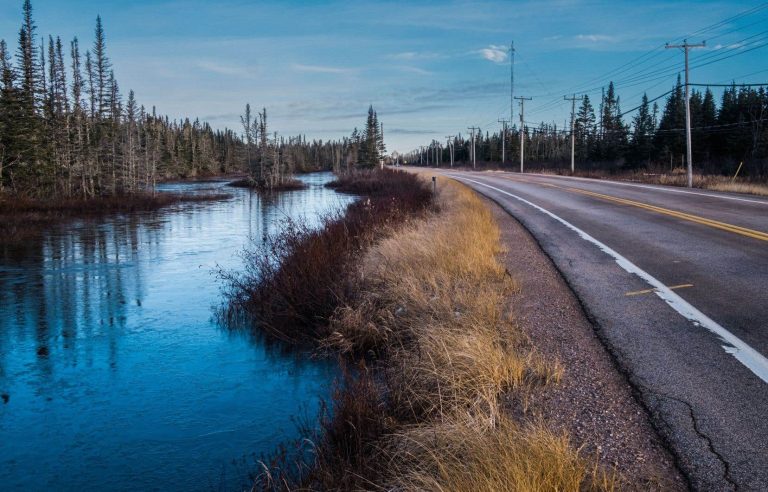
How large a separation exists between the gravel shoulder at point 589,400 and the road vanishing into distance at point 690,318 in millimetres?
104

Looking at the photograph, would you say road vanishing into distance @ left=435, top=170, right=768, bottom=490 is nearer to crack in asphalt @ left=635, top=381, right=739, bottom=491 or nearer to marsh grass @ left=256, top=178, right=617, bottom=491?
crack in asphalt @ left=635, top=381, right=739, bottom=491

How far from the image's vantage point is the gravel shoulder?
3.23 meters

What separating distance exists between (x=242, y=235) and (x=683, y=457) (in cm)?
2035

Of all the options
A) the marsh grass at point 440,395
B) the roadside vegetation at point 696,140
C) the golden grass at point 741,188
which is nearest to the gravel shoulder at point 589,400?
the marsh grass at point 440,395

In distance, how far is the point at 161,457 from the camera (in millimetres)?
5438

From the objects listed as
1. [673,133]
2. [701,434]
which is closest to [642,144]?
[673,133]

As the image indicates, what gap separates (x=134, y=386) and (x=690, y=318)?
6432 millimetres

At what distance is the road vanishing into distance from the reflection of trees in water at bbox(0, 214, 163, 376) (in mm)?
6848

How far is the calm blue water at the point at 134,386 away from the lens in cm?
532

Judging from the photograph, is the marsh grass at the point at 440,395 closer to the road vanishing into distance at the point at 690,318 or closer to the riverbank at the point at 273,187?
the road vanishing into distance at the point at 690,318

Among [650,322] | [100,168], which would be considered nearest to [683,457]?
[650,322]

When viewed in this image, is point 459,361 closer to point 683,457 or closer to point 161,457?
point 683,457

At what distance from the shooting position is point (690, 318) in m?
5.82

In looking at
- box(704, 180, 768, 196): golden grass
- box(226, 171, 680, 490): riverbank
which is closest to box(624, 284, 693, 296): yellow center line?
box(226, 171, 680, 490): riverbank
